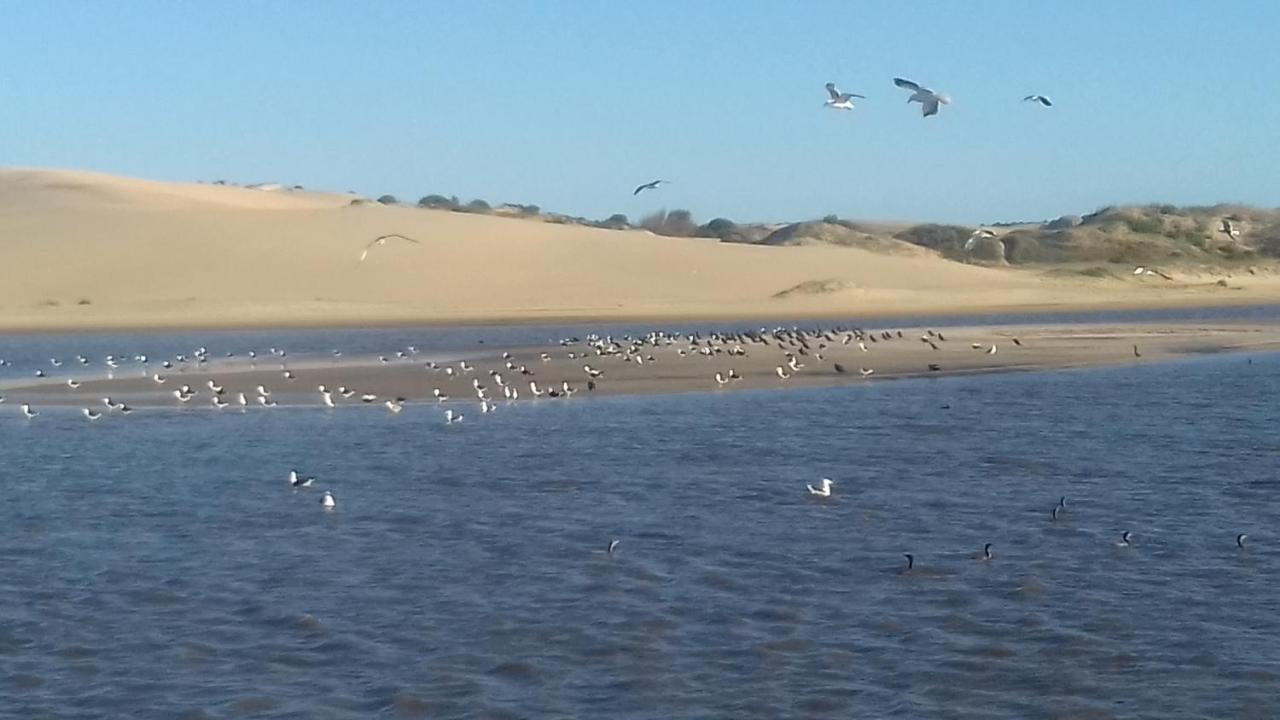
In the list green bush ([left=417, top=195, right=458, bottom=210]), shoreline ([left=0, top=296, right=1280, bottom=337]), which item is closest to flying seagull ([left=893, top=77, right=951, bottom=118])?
shoreline ([left=0, top=296, right=1280, bottom=337])

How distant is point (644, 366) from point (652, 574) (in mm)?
16104

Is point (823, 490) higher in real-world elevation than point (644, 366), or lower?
lower

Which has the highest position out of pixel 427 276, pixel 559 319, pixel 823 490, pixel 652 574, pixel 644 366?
pixel 427 276

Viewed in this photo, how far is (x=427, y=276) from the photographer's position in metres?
52.2

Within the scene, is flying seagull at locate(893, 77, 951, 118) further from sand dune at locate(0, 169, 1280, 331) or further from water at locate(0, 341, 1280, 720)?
sand dune at locate(0, 169, 1280, 331)

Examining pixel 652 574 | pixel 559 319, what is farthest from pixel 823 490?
pixel 559 319

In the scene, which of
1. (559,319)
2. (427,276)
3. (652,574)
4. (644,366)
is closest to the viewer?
(652,574)

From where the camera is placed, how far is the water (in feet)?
27.5

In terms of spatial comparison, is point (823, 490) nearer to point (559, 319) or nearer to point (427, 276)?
point (559, 319)

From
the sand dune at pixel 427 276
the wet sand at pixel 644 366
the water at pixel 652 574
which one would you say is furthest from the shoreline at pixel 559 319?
the water at pixel 652 574

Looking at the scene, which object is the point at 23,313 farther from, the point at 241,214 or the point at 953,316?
the point at 953,316

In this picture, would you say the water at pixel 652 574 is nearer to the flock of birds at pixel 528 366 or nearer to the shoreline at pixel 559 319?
the flock of birds at pixel 528 366

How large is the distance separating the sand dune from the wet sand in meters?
12.2

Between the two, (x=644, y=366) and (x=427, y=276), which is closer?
(x=644, y=366)
